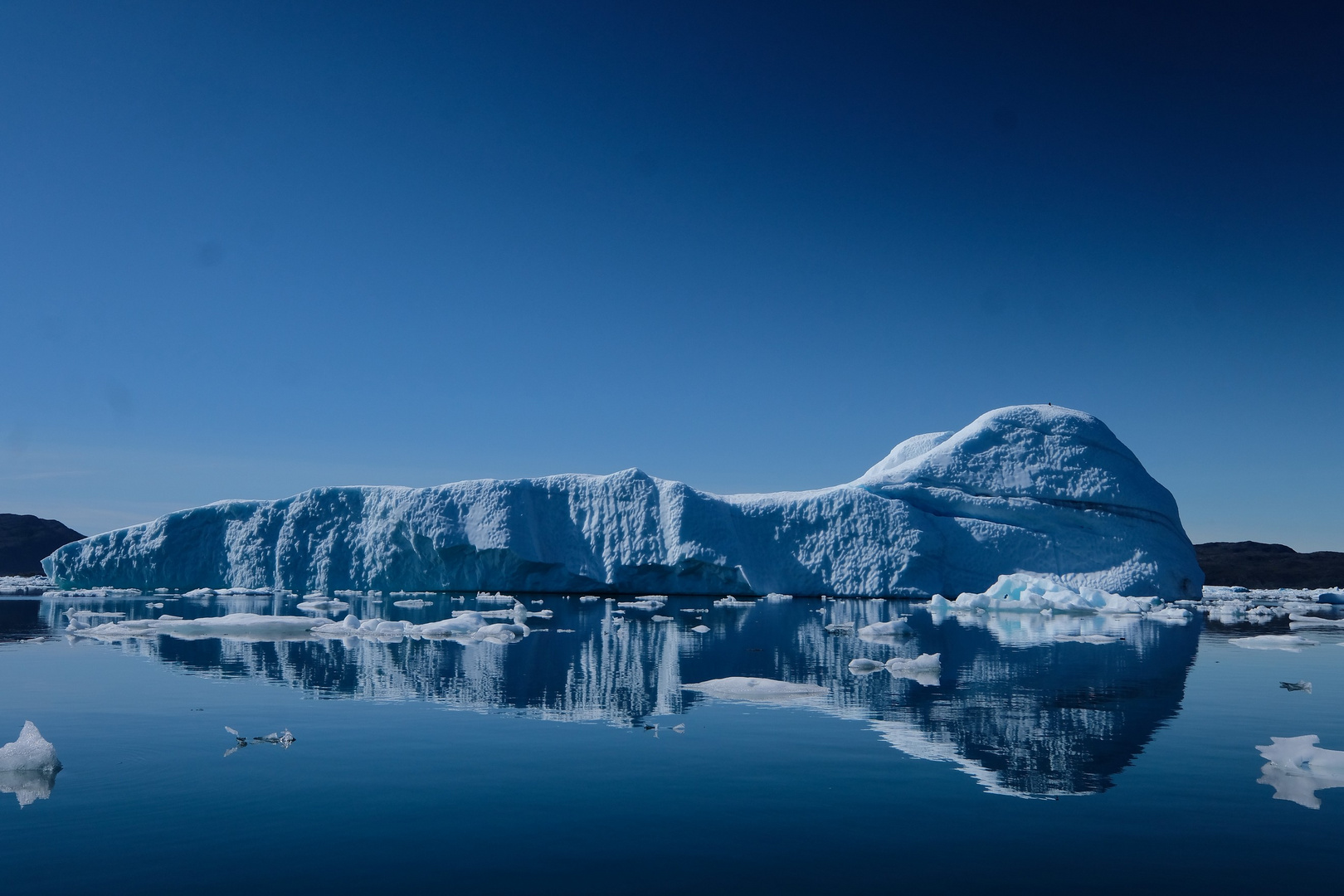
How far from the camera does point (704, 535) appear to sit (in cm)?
2889

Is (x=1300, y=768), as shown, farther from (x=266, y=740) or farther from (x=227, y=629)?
(x=227, y=629)

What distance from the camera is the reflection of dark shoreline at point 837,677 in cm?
598

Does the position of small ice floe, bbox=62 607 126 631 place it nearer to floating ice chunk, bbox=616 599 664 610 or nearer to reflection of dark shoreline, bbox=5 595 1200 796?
reflection of dark shoreline, bbox=5 595 1200 796

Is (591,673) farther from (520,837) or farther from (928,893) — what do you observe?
(928,893)

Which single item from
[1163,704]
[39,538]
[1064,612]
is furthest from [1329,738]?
[39,538]

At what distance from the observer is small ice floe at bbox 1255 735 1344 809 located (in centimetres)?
495

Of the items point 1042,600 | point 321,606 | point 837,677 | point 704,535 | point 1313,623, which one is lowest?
point 837,677

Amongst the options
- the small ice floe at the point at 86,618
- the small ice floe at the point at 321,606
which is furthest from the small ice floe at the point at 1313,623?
the small ice floe at the point at 86,618

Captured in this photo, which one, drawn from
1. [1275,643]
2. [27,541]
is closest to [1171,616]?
[1275,643]

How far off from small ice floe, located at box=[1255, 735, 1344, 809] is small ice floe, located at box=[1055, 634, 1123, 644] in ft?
29.7

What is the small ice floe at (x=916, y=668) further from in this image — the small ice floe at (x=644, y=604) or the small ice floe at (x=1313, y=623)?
the small ice floe at (x=644, y=604)

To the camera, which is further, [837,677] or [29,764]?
[837,677]

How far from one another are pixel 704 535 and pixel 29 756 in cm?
2438

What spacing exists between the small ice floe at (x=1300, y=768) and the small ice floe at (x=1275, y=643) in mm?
9016
